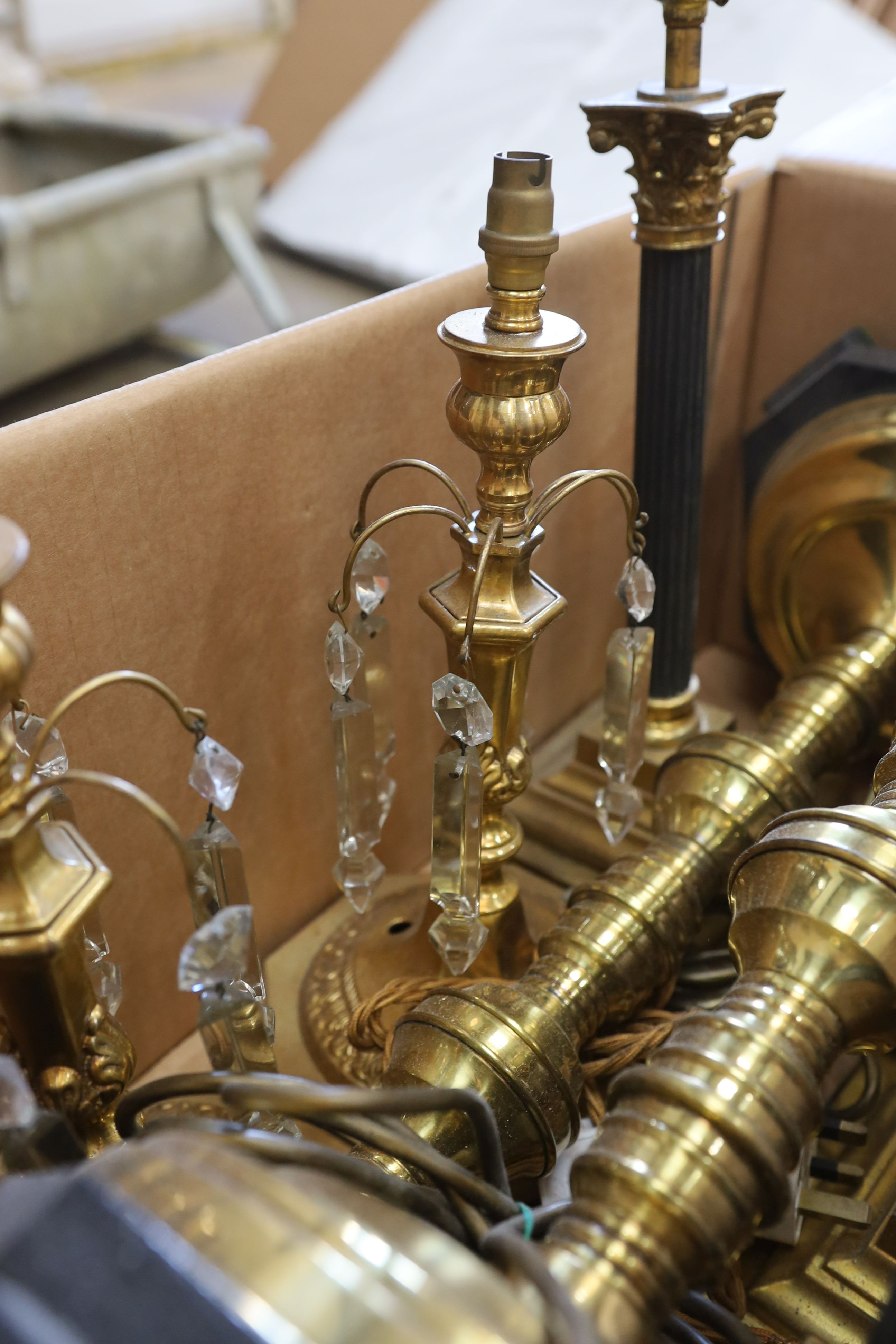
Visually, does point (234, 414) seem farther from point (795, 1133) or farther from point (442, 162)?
point (442, 162)

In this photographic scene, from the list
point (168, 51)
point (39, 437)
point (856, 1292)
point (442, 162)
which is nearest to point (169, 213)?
point (442, 162)

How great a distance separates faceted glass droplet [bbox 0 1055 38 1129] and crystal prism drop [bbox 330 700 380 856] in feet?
0.82

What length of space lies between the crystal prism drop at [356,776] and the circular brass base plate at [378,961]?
67mm

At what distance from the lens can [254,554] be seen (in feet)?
2.02

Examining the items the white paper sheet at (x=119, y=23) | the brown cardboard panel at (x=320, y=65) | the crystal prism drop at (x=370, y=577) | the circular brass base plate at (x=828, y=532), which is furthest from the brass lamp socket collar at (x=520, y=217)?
the white paper sheet at (x=119, y=23)

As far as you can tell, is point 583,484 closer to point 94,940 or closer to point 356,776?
point 356,776

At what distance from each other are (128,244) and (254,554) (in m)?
0.87

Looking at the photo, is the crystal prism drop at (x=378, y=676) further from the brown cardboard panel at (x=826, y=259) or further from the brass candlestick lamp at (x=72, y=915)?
the brown cardboard panel at (x=826, y=259)

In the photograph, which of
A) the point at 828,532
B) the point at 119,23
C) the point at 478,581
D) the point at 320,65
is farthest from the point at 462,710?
the point at 119,23

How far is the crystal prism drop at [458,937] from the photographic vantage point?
1.78ft

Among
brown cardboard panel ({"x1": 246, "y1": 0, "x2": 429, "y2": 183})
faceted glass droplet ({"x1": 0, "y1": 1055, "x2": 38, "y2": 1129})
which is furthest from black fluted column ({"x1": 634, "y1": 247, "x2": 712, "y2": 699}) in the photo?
brown cardboard panel ({"x1": 246, "y1": 0, "x2": 429, "y2": 183})

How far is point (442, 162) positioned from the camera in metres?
1.43

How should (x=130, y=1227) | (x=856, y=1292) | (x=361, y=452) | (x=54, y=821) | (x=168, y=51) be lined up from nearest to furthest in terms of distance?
1. (x=130, y=1227)
2. (x=54, y=821)
3. (x=856, y=1292)
4. (x=361, y=452)
5. (x=168, y=51)

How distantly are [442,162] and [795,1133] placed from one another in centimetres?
129
